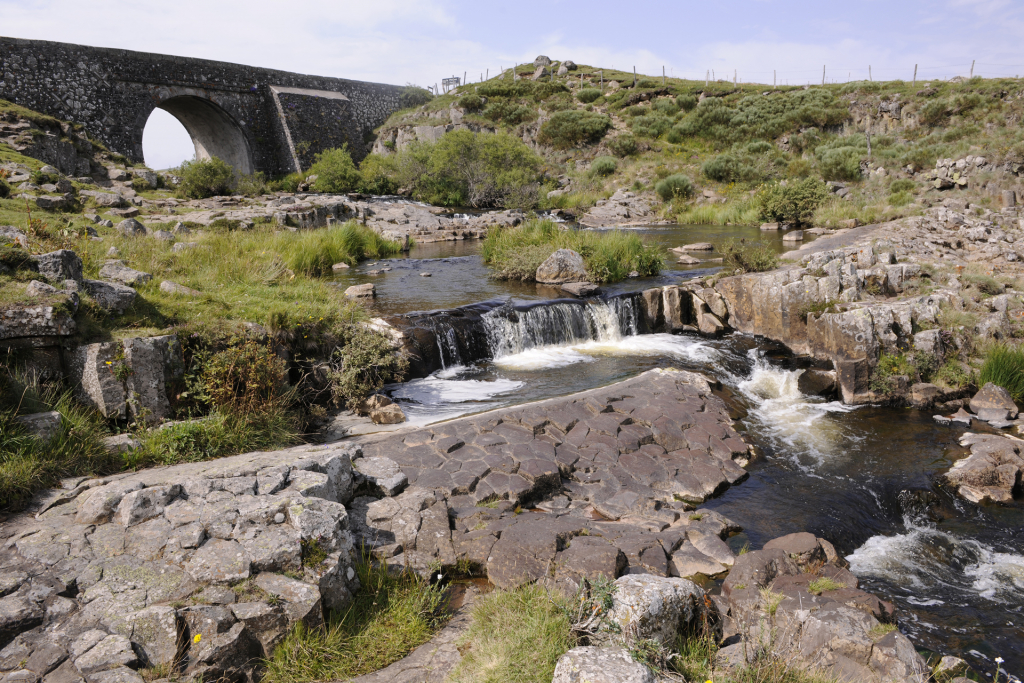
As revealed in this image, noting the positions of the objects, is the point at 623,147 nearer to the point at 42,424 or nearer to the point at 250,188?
the point at 250,188

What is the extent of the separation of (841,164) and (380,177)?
869 inches

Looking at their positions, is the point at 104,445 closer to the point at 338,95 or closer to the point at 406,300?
the point at 406,300

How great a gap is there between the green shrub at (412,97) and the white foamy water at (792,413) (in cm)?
3972

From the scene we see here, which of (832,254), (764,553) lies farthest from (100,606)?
(832,254)

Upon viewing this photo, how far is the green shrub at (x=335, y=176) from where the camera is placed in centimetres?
2889

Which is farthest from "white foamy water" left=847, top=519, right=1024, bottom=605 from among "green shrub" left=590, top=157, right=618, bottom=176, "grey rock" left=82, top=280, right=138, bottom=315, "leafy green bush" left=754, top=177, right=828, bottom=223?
"green shrub" left=590, top=157, right=618, bottom=176

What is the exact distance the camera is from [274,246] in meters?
12.4

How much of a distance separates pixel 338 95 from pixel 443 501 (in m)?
37.1

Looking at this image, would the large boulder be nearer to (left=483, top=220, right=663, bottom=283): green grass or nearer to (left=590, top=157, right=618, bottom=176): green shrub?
(left=483, top=220, right=663, bottom=283): green grass

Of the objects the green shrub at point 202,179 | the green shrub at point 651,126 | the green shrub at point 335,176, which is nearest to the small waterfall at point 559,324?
the green shrub at point 202,179

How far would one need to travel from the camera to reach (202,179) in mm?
21000

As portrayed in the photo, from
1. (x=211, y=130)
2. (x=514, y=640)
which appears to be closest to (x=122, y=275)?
(x=514, y=640)

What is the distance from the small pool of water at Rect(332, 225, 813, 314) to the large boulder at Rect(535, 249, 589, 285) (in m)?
0.32

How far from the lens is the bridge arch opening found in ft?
94.9
